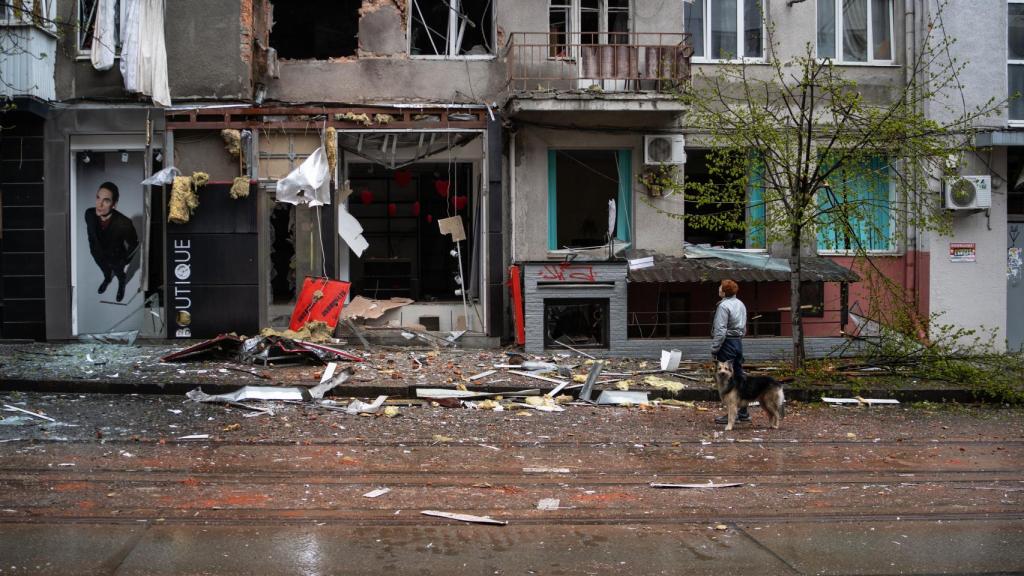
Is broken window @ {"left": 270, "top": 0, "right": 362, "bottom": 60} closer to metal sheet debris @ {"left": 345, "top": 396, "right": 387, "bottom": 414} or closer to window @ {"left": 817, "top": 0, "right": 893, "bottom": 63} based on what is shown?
metal sheet debris @ {"left": 345, "top": 396, "right": 387, "bottom": 414}

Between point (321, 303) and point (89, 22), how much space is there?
6.88 m

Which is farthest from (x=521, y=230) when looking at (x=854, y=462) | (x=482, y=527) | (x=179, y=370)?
(x=482, y=527)

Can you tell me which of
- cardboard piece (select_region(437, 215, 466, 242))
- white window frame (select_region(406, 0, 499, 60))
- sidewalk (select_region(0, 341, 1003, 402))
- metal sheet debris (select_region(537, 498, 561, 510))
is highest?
white window frame (select_region(406, 0, 499, 60))

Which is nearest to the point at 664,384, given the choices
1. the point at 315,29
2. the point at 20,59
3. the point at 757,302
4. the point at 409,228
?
the point at 757,302

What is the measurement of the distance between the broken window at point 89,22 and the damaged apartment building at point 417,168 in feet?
0.19

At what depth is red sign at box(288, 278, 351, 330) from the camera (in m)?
15.6

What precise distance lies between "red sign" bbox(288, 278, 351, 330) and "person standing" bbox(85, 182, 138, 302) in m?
3.75

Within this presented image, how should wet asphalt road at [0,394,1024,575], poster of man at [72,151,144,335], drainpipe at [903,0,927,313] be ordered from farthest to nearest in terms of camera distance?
drainpipe at [903,0,927,313]
poster of man at [72,151,144,335]
wet asphalt road at [0,394,1024,575]

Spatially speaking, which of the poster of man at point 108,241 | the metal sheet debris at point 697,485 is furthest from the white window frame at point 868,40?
the poster of man at point 108,241

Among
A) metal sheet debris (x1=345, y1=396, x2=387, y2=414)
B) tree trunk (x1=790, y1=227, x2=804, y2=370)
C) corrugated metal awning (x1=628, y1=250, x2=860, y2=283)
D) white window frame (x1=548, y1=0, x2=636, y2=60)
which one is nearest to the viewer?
metal sheet debris (x1=345, y1=396, x2=387, y2=414)

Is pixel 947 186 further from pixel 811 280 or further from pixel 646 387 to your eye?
pixel 646 387

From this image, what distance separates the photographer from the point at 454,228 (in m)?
17.6

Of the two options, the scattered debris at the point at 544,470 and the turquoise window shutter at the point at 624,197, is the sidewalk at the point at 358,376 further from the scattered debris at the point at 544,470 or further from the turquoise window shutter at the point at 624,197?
the scattered debris at the point at 544,470

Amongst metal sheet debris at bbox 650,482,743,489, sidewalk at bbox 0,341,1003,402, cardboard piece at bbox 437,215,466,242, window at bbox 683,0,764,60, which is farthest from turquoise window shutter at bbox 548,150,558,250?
metal sheet debris at bbox 650,482,743,489
